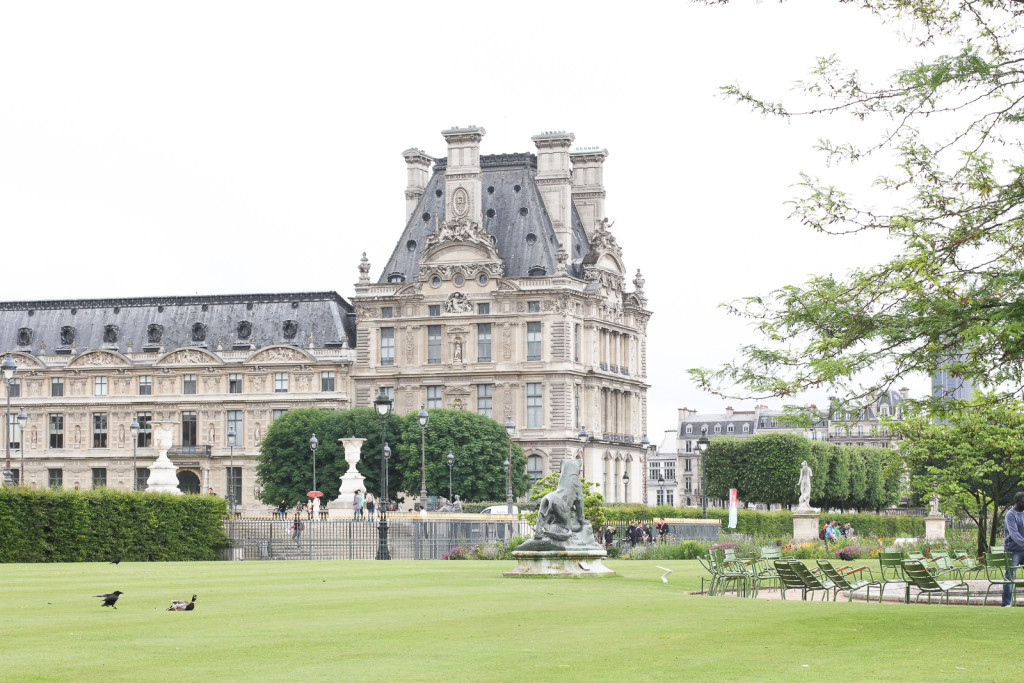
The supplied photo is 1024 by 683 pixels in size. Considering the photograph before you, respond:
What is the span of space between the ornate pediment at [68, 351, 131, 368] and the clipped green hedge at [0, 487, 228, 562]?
5437 centimetres

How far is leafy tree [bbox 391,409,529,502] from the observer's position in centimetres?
8319

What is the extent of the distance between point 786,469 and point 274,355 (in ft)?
112

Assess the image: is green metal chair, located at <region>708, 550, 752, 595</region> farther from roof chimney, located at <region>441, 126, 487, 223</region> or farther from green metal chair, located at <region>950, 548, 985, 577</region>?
roof chimney, located at <region>441, 126, 487, 223</region>

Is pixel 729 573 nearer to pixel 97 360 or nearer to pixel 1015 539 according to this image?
pixel 1015 539

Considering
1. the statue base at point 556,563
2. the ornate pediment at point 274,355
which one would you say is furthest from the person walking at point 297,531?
the ornate pediment at point 274,355

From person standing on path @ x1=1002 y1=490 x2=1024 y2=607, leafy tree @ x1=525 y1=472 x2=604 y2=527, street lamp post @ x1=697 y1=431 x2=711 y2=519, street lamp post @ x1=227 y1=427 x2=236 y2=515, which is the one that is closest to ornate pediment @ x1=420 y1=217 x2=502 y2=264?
street lamp post @ x1=227 y1=427 x2=236 y2=515

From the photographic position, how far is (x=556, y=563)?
28672 millimetres

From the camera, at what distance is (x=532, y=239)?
9362cm

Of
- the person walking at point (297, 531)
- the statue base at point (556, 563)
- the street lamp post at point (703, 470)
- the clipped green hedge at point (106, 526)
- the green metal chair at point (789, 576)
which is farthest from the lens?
the street lamp post at point (703, 470)

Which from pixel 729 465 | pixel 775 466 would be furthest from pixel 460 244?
pixel 775 466

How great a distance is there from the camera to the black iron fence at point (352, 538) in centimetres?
4591

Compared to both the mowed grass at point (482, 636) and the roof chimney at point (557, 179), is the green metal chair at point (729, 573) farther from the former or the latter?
the roof chimney at point (557, 179)

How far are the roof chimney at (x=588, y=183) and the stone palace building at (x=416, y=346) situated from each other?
0.39 ft

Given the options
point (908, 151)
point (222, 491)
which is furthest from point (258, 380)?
point (908, 151)
